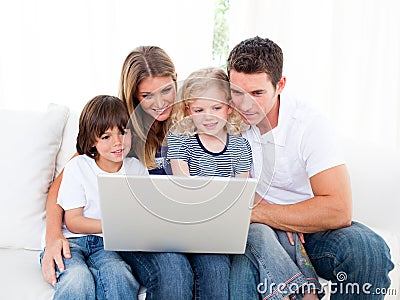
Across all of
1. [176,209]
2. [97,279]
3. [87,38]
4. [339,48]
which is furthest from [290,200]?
[87,38]

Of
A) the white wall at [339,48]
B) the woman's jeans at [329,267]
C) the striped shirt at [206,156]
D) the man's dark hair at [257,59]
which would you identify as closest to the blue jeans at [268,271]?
the woman's jeans at [329,267]

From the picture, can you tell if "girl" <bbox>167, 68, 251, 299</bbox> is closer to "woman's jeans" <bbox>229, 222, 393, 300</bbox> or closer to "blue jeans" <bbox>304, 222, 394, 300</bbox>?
"woman's jeans" <bbox>229, 222, 393, 300</bbox>

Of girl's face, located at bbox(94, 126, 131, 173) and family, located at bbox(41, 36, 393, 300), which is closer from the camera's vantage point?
family, located at bbox(41, 36, 393, 300)

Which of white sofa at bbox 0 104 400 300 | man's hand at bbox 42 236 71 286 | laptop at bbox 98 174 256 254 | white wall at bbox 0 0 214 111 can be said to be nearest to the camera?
laptop at bbox 98 174 256 254

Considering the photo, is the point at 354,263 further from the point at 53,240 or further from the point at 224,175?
the point at 53,240

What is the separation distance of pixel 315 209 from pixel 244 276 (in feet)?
0.96

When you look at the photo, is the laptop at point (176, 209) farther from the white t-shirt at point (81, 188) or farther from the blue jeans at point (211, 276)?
the white t-shirt at point (81, 188)

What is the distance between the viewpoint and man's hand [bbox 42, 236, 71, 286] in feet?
5.78

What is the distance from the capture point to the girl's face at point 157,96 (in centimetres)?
166

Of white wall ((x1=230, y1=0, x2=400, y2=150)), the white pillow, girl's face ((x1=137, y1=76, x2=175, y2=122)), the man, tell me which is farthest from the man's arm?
white wall ((x1=230, y1=0, x2=400, y2=150))

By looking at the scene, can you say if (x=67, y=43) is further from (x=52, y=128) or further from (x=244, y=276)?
(x=244, y=276)

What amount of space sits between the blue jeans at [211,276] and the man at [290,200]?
0.09 feet

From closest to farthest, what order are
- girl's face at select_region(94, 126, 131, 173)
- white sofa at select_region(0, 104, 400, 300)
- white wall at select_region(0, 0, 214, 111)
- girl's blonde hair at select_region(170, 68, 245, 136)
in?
girl's blonde hair at select_region(170, 68, 245, 136)
girl's face at select_region(94, 126, 131, 173)
white sofa at select_region(0, 104, 400, 300)
white wall at select_region(0, 0, 214, 111)

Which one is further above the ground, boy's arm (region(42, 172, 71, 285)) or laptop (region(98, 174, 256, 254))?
laptop (region(98, 174, 256, 254))
